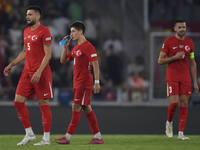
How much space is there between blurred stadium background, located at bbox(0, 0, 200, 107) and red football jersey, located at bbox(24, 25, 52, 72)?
6.56m

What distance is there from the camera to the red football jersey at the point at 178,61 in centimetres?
638

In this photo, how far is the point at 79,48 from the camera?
5398 millimetres

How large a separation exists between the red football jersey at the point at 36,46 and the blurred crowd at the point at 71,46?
289 inches

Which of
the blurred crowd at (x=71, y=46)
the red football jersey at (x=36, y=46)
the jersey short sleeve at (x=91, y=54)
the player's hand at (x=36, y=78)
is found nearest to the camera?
the player's hand at (x=36, y=78)

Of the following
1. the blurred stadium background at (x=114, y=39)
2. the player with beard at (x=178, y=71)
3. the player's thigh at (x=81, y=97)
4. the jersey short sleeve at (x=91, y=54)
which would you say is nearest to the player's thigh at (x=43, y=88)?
the player's thigh at (x=81, y=97)

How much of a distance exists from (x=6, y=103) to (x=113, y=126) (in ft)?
16.0

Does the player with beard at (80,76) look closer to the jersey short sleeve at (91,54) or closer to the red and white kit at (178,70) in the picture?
the jersey short sleeve at (91,54)

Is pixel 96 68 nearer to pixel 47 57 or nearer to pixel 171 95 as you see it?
pixel 47 57

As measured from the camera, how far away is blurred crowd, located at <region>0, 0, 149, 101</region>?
41.8 feet

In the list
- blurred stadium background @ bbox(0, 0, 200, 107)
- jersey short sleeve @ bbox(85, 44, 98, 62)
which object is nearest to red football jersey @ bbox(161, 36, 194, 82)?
jersey short sleeve @ bbox(85, 44, 98, 62)

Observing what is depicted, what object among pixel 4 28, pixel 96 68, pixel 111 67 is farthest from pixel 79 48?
pixel 4 28

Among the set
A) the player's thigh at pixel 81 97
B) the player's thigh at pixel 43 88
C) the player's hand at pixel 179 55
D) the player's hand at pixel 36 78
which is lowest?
the player's thigh at pixel 81 97

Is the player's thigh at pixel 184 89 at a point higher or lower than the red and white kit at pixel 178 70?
lower

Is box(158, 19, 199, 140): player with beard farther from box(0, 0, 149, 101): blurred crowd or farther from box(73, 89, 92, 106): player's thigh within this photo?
box(0, 0, 149, 101): blurred crowd
